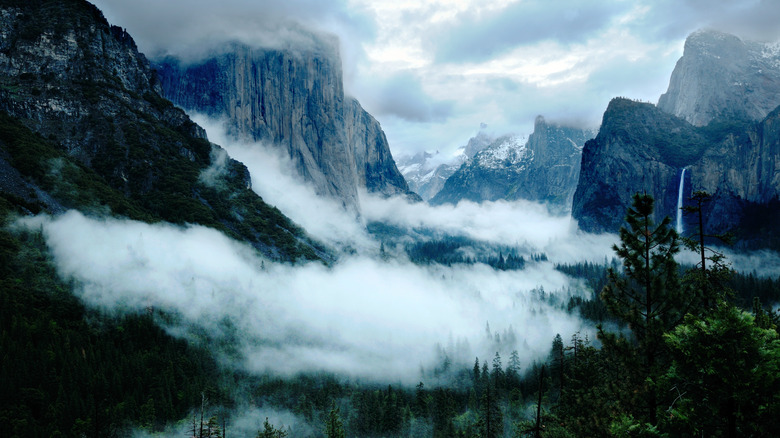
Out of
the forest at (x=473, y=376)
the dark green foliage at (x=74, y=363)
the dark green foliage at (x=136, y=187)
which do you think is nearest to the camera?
the forest at (x=473, y=376)

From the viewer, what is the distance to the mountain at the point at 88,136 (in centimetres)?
13488

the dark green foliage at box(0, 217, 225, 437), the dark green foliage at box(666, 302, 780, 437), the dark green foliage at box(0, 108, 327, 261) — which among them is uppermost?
the dark green foliage at box(0, 108, 327, 261)

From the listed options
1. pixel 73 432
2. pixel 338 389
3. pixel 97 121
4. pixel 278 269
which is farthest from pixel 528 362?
pixel 97 121

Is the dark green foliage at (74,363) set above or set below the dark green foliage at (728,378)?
below

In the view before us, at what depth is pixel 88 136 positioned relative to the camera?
16500cm

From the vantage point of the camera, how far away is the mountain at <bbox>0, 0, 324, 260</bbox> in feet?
443

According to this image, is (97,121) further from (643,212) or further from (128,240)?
(643,212)

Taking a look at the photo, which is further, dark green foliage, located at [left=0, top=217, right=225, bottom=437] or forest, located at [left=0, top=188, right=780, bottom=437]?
dark green foliage, located at [left=0, top=217, right=225, bottom=437]

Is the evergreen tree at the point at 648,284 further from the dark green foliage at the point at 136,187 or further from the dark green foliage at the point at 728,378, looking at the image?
the dark green foliage at the point at 136,187

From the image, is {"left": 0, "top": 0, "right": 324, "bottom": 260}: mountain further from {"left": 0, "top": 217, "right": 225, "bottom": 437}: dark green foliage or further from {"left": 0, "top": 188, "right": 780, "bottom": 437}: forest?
{"left": 0, "top": 188, "right": 780, "bottom": 437}: forest

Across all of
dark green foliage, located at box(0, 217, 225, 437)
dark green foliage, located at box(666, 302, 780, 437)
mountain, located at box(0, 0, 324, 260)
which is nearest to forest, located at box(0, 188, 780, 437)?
dark green foliage, located at box(666, 302, 780, 437)

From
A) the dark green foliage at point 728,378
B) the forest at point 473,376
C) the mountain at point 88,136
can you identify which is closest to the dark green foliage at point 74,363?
the forest at point 473,376

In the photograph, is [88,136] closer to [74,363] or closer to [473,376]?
[74,363]

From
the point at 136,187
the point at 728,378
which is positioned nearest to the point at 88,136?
the point at 136,187
